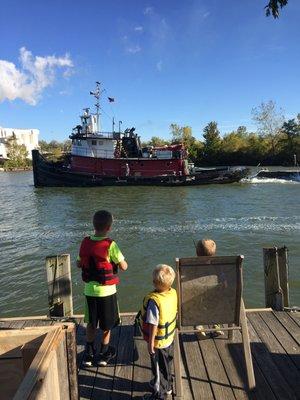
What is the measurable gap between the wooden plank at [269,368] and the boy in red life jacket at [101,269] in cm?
157

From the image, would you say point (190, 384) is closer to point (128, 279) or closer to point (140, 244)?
point (128, 279)

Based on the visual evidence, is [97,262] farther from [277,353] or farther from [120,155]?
[120,155]

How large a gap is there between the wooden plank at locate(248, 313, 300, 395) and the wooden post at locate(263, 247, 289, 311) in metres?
0.37

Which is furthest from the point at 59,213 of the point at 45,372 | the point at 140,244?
the point at 45,372

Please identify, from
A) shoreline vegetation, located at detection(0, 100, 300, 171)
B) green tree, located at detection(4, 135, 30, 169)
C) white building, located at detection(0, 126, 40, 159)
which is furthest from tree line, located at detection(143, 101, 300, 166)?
white building, located at detection(0, 126, 40, 159)

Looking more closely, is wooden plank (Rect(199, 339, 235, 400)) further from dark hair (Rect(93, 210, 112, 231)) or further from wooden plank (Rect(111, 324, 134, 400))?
dark hair (Rect(93, 210, 112, 231))

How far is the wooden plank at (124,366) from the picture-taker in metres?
3.84

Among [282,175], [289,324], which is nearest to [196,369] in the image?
[289,324]

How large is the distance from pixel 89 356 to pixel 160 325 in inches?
48.0

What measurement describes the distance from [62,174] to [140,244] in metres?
23.5

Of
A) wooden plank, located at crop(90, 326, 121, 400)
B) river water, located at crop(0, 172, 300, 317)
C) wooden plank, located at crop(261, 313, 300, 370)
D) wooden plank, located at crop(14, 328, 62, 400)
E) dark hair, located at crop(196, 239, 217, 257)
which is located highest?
dark hair, located at crop(196, 239, 217, 257)

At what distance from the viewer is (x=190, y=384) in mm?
3920

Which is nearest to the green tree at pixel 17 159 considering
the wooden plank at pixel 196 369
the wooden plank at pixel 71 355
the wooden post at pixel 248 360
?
the wooden plank at pixel 196 369

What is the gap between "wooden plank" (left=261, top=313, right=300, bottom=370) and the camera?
4398mm
